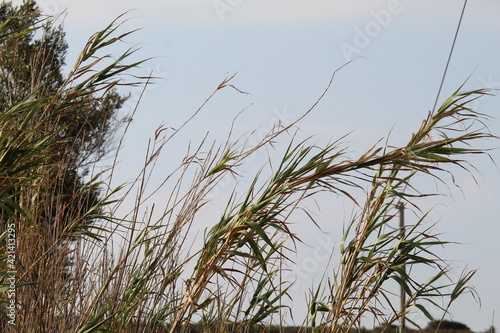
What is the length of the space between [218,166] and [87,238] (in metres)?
0.86

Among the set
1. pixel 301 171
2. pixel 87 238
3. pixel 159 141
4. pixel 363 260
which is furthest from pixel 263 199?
pixel 87 238

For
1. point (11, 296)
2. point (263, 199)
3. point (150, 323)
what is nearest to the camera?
point (263, 199)

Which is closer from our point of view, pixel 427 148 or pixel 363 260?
pixel 427 148

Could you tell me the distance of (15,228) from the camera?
2.94 metres

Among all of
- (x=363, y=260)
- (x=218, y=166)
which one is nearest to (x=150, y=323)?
(x=218, y=166)

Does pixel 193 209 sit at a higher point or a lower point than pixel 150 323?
higher

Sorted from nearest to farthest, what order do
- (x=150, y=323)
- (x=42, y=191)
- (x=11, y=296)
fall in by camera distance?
(x=150, y=323) < (x=11, y=296) < (x=42, y=191)

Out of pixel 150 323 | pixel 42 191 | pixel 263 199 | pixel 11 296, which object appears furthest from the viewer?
pixel 42 191

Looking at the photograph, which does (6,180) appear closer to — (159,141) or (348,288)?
(159,141)


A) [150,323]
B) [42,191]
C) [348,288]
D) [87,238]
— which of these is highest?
[42,191]

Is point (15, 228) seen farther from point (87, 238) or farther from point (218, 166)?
point (218, 166)

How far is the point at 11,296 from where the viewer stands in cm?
288

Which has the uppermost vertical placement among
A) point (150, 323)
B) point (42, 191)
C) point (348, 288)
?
point (42, 191)

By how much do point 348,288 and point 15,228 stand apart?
1512mm
